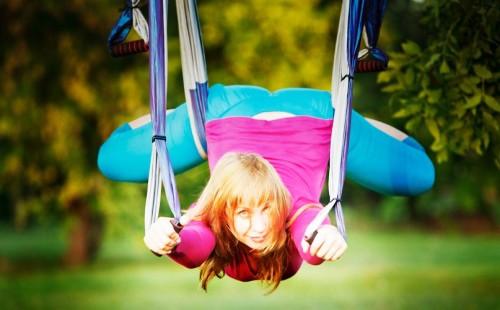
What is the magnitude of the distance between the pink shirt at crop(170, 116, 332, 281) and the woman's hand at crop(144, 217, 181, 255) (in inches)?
21.9

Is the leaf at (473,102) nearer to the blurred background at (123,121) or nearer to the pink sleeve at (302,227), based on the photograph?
the pink sleeve at (302,227)

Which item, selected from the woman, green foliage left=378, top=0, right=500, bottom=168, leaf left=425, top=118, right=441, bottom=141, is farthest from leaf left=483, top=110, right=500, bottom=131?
the woman

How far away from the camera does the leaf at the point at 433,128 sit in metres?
4.50

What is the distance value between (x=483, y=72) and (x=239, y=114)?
1217mm

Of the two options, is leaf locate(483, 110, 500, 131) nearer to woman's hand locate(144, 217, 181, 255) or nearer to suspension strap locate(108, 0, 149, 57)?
suspension strap locate(108, 0, 149, 57)

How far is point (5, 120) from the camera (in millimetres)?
11695

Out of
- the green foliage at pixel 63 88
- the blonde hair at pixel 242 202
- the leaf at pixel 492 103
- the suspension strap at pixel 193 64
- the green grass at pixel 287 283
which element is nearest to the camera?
the blonde hair at pixel 242 202

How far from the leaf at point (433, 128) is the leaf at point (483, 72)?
13.8 inches

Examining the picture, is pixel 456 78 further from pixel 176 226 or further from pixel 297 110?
pixel 176 226

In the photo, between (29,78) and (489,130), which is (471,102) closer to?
(489,130)

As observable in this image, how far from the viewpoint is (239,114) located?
3.82 meters

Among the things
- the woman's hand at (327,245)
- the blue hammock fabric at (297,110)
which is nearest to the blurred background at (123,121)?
the blue hammock fabric at (297,110)

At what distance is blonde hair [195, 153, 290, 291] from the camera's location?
3.19 metres

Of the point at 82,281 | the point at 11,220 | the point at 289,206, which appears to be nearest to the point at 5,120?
the point at 82,281
